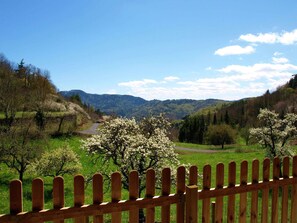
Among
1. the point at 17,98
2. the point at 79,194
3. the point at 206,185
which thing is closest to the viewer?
the point at 79,194

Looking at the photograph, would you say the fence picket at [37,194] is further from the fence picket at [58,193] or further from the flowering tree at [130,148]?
the flowering tree at [130,148]

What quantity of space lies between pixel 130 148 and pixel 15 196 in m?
7.06

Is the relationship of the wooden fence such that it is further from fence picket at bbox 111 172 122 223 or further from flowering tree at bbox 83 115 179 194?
flowering tree at bbox 83 115 179 194

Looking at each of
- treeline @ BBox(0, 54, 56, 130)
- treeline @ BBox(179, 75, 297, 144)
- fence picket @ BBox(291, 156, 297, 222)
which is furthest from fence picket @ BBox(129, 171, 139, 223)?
treeline @ BBox(179, 75, 297, 144)

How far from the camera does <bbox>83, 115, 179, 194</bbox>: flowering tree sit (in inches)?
397

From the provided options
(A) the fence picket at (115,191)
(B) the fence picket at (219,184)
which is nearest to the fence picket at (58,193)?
(A) the fence picket at (115,191)

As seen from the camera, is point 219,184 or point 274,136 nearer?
point 219,184

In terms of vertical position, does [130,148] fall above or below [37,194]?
below

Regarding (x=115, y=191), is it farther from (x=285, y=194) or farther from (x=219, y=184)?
(x=285, y=194)

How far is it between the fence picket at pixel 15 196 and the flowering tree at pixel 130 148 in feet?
22.6

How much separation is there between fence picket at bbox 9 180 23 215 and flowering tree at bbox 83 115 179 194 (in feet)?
22.6

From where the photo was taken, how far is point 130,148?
9.84 meters

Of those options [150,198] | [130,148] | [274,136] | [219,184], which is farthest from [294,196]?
[274,136]

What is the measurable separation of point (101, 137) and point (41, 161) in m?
10.5
